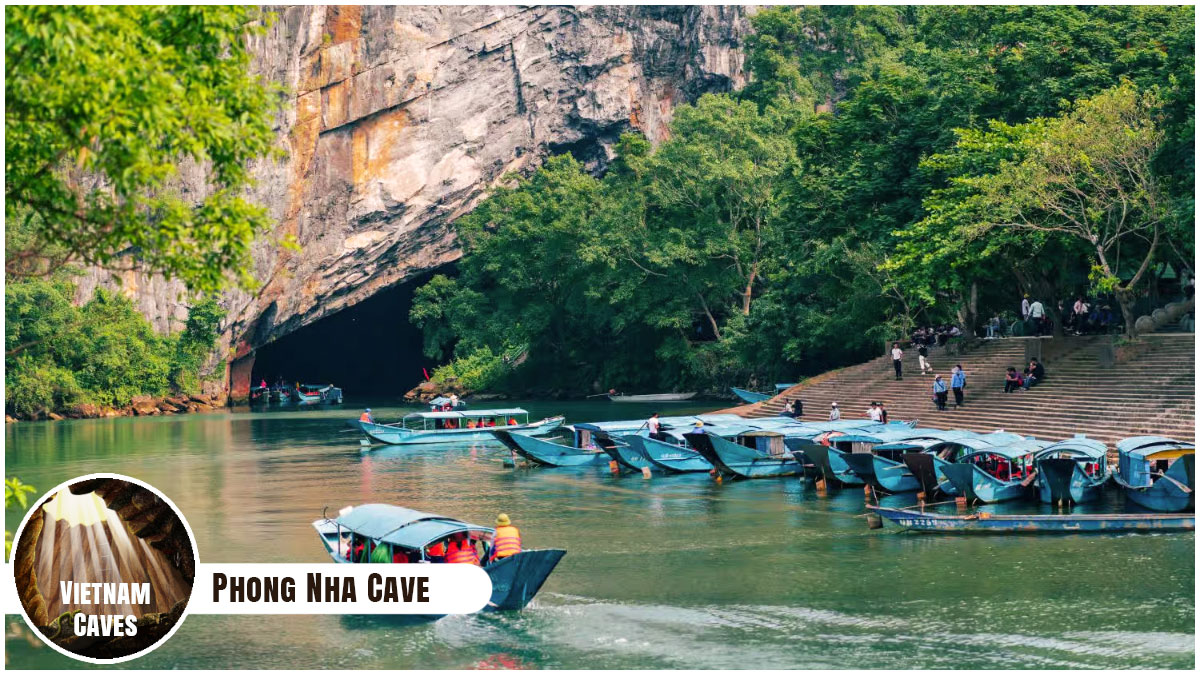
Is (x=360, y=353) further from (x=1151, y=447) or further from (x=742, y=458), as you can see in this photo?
(x=1151, y=447)

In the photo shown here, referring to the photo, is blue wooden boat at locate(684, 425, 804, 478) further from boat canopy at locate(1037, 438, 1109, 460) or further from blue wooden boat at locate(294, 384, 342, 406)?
blue wooden boat at locate(294, 384, 342, 406)

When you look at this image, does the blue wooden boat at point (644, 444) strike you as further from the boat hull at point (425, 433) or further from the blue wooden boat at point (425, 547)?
the blue wooden boat at point (425, 547)

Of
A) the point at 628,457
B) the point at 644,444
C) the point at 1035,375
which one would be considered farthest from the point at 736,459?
the point at 1035,375

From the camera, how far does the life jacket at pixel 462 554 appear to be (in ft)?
49.4

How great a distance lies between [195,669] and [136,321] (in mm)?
50570

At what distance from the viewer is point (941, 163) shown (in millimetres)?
34094

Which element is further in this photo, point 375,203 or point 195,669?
point 375,203

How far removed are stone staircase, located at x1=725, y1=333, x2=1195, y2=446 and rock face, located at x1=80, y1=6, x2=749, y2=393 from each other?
1088 inches

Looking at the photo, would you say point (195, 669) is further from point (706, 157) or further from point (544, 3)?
point (544, 3)

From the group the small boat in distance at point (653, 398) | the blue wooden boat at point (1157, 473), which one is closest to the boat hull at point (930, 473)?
the blue wooden boat at point (1157, 473)

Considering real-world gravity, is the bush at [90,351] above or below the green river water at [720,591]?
above

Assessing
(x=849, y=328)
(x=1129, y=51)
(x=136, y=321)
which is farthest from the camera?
(x=136, y=321)

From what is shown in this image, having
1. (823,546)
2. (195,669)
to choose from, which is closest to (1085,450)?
(823,546)

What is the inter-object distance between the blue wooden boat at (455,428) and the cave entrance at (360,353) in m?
31.2
